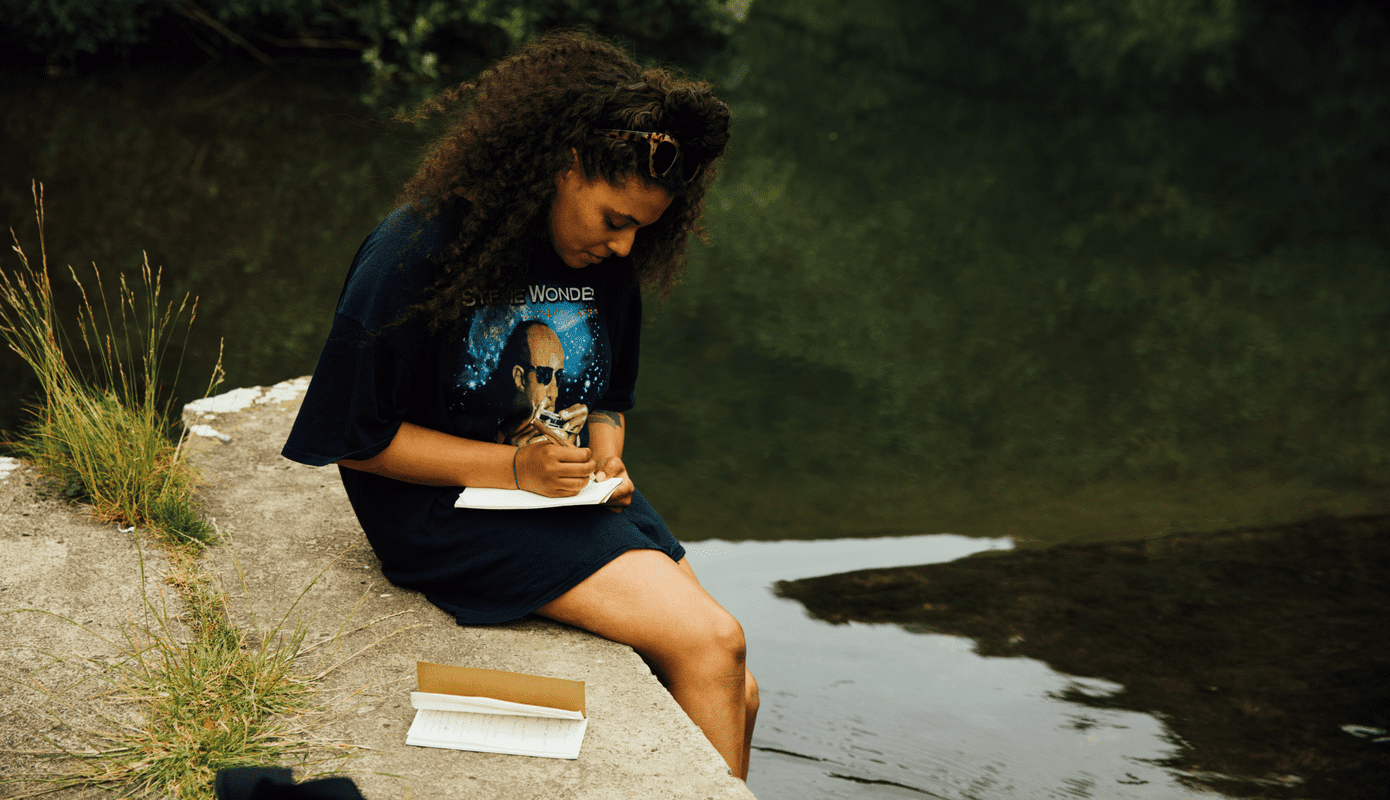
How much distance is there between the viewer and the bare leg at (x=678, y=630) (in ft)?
7.20

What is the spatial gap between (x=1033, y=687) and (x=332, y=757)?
2.06 m

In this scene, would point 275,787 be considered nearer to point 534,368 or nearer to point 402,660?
point 402,660

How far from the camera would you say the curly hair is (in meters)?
2.17

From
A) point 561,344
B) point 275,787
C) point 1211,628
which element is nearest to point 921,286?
point 1211,628

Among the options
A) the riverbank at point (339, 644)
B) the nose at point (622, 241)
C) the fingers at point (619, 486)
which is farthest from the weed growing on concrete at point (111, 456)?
the nose at point (622, 241)

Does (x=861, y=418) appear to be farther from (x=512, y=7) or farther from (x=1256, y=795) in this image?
(x=512, y=7)

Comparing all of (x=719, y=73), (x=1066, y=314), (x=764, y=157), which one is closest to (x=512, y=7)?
(x=719, y=73)

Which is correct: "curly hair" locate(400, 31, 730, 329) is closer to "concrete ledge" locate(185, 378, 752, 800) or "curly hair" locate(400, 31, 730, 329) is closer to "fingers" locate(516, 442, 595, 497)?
"fingers" locate(516, 442, 595, 497)

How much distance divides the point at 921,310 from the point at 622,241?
178 inches

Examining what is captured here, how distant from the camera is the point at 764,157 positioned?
30.8 ft

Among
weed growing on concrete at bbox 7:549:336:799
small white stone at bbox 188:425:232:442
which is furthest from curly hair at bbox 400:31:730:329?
small white stone at bbox 188:425:232:442

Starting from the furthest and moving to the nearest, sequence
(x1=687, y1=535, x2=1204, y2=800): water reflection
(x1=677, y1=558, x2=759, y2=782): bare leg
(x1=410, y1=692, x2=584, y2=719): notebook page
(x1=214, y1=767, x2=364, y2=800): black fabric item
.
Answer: (x1=687, y1=535, x2=1204, y2=800): water reflection → (x1=677, y1=558, x2=759, y2=782): bare leg → (x1=410, y1=692, x2=584, y2=719): notebook page → (x1=214, y1=767, x2=364, y2=800): black fabric item

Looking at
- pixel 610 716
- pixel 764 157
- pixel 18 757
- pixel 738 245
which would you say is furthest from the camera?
pixel 764 157

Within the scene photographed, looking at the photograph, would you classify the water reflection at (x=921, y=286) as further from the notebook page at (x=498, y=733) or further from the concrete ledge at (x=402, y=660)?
→ the notebook page at (x=498, y=733)
